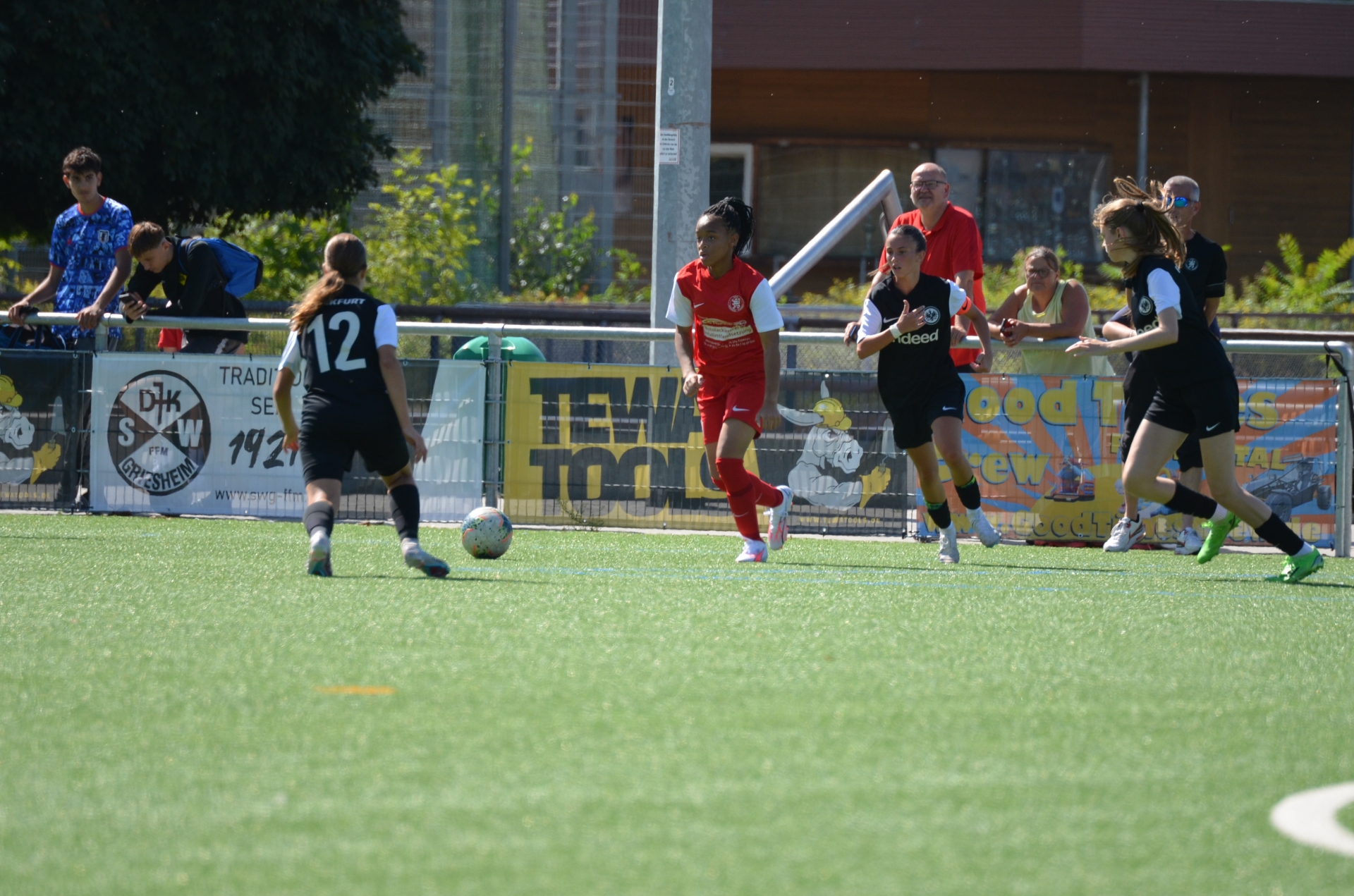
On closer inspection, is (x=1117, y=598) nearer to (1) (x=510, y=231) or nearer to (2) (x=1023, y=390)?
(2) (x=1023, y=390)

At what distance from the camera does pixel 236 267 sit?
11.0m

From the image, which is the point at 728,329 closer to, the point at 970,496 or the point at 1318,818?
the point at 970,496

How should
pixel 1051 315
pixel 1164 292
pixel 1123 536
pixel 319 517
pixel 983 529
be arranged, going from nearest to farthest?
pixel 319 517 < pixel 1164 292 < pixel 983 529 < pixel 1123 536 < pixel 1051 315

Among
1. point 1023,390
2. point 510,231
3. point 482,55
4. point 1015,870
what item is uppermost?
point 482,55

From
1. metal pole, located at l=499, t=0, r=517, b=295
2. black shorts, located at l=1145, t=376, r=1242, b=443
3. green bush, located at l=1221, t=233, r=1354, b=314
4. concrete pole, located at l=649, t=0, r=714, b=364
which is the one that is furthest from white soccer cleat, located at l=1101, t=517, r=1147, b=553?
metal pole, located at l=499, t=0, r=517, b=295

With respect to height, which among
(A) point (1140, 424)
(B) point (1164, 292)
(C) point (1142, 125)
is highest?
(C) point (1142, 125)

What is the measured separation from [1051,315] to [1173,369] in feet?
8.24

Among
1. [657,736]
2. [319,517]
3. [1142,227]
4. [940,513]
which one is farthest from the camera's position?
[940,513]

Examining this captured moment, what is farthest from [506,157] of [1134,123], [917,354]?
[917,354]

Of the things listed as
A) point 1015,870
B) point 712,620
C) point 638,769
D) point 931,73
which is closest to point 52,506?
point 712,620

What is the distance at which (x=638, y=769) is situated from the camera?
374 centimetres

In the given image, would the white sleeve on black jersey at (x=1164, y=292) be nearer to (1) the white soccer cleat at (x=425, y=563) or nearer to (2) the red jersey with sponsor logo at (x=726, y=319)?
(2) the red jersey with sponsor logo at (x=726, y=319)

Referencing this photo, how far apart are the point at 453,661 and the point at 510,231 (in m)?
21.0

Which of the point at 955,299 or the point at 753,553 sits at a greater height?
the point at 955,299
